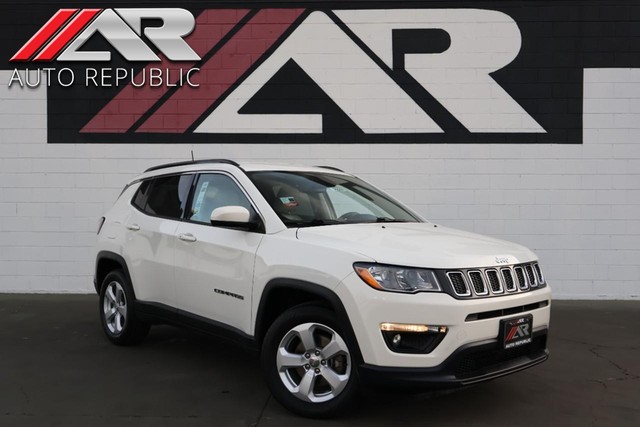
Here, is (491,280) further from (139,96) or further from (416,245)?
(139,96)

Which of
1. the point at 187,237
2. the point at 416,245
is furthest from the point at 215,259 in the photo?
the point at 416,245

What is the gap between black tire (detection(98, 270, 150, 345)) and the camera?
573cm

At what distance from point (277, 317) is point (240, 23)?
5890 millimetres

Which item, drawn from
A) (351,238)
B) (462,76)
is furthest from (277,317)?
(462,76)

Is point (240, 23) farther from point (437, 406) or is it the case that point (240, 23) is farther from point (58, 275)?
point (437, 406)

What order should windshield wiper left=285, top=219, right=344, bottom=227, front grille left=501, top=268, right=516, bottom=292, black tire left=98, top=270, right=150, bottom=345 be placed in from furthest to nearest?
black tire left=98, top=270, right=150, bottom=345 < windshield wiper left=285, top=219, right=344, bottom=227 < front grille left=501, top=268, right=516, bottom=292

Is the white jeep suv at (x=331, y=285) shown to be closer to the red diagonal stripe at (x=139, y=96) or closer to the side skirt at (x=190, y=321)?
the side skirt at (x=190, y=321)

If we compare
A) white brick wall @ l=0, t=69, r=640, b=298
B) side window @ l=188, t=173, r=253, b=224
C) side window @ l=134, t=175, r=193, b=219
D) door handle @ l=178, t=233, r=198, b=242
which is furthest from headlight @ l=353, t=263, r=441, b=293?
white brick wall @ l=0, t=69, r=640, b=298

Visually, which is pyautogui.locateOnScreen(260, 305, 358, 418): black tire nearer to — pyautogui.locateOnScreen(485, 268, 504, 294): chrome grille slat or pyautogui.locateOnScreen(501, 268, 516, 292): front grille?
pyautogui.locateOnScreen(485, 268, 504, 294): chrome grille slat

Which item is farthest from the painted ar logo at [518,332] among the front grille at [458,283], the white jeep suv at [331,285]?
the front grille at [458,283]

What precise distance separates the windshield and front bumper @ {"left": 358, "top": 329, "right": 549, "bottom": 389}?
1276 millimetres

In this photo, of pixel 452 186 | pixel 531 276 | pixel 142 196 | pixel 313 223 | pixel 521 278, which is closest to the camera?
pixel 521 278

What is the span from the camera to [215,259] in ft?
15.1

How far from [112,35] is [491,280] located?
7.28m
